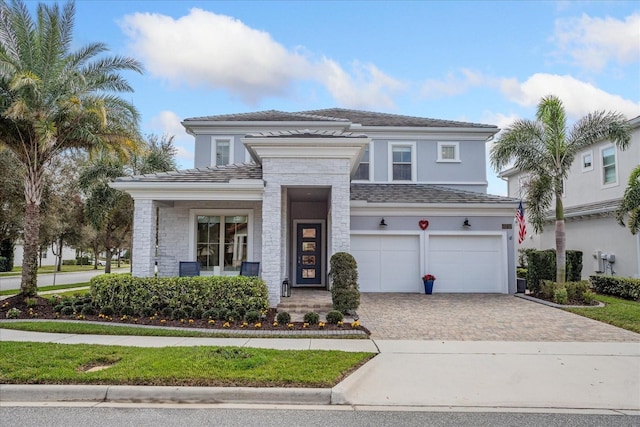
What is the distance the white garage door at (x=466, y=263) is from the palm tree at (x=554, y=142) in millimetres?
2057

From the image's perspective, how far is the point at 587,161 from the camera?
1947 cm

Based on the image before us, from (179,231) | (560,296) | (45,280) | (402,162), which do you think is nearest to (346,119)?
(402,162)

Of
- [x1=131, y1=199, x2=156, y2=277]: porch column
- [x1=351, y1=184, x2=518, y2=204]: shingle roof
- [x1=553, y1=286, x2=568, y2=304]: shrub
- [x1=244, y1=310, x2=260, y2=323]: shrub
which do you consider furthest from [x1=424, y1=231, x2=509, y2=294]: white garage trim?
[x1=131, y1=199, x2=156, y2=277]: porch column

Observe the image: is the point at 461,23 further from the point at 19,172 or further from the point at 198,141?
the point at 19,172

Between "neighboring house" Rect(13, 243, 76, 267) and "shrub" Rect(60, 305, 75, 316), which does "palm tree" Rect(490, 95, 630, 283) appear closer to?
"shrub" Rect(60, 305, 75, 316)

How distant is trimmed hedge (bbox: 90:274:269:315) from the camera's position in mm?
9906

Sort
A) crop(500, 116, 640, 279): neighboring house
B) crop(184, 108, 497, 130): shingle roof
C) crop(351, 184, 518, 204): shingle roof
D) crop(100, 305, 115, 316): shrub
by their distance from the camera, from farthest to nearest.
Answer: crop(184, 108, 497, 130): shingle roof < crop(500, 116, 640, 279): neighboring house < crop(351, 184, 518, 204): shingle roof < crop(100, 305, 115, 316): shrub

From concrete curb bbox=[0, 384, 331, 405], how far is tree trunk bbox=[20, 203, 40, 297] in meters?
7.35

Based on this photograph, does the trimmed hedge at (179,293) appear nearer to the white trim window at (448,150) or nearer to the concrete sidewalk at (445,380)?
the concrete sidewalk at (445,380)

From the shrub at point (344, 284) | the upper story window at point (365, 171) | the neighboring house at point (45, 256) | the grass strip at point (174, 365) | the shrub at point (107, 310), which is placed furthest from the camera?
the neighboring house at point (45, 256)

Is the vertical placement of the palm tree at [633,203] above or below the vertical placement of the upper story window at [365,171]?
below

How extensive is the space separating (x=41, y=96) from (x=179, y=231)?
16.9 ft

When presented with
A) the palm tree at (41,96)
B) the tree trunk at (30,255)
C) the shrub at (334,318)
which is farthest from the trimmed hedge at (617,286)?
the tree trunk at (30,255)

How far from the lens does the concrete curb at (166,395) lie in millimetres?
4988
